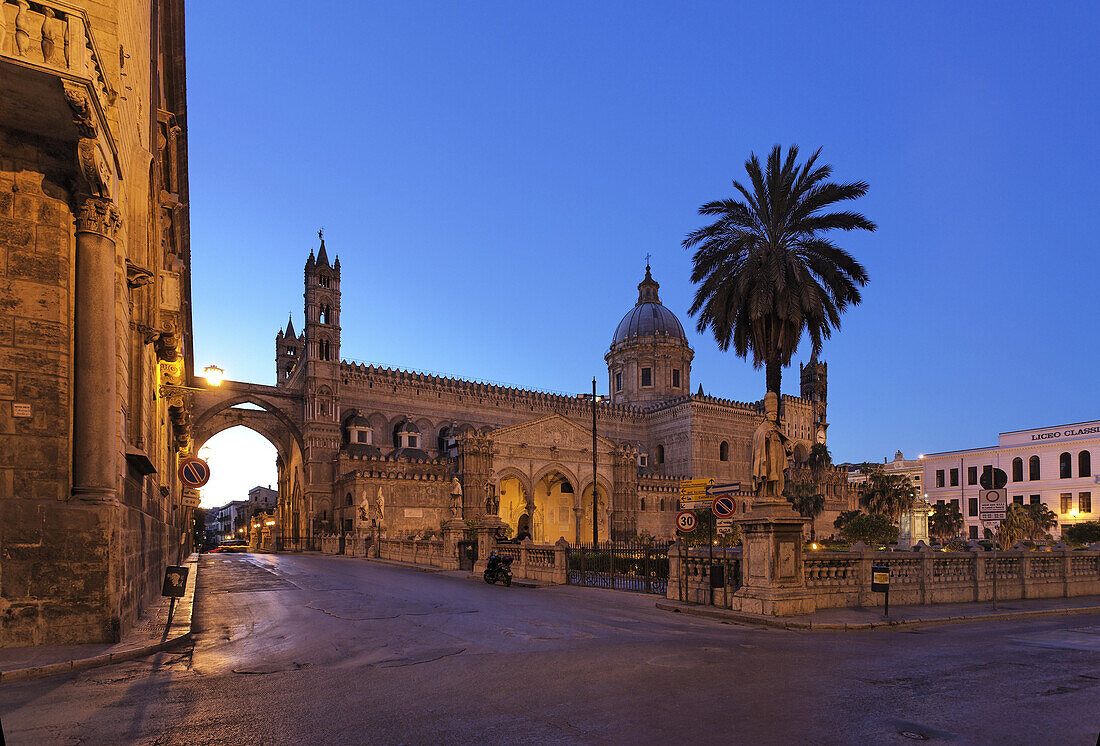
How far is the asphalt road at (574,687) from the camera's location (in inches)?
246

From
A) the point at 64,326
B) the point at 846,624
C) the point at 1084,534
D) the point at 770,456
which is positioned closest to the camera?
the point at 64,326

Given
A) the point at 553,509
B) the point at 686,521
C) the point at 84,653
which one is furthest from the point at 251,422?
the point at 84,653

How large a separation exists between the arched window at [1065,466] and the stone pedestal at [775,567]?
207 feet

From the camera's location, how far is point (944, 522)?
208ft

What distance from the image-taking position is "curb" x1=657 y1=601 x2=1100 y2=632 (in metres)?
13.6

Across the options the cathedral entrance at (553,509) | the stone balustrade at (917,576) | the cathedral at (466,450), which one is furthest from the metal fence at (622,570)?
the cathedral entrance at (553,509)

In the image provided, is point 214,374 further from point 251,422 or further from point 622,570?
point 251,422

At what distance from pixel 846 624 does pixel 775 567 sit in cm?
186

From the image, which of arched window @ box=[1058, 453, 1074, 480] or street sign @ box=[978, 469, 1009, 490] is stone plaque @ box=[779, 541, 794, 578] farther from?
arched window @ box=[1058, 453, 1074, 480]

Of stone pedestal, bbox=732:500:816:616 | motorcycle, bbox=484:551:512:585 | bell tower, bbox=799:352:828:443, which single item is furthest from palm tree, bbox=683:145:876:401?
bell tower, bbox=799:352:828:443

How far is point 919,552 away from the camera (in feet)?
56.3

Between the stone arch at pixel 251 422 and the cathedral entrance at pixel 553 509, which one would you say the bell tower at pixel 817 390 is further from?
the stone arch at pixel 251 422

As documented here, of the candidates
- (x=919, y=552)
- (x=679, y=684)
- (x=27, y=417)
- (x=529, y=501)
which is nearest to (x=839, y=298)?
(x=919, y=552)

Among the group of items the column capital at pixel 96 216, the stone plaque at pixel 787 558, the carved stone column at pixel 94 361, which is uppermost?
the column capital at pixel 96 216
